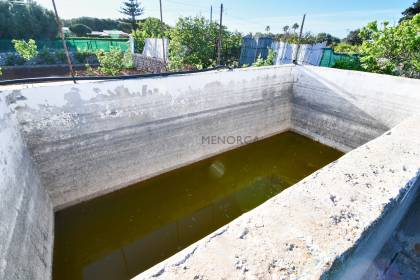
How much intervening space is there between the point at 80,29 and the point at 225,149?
23692mm

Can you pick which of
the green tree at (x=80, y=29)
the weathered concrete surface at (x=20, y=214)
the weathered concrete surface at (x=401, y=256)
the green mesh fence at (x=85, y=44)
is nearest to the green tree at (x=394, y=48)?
the weathered concrete surface at (x=401, y=256)

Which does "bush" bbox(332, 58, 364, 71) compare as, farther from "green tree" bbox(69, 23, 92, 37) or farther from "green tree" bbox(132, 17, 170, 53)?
"green tree" bbox(69, 23, 92, 37)

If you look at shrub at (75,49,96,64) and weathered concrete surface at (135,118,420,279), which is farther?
shrub at (75,49,96,64)

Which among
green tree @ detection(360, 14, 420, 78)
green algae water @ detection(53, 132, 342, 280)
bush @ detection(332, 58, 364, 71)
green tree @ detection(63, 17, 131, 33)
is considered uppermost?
green tree @ detection(63, 17, 131, 33)

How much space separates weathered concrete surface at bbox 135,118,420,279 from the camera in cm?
92

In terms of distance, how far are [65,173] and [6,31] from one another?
16.4 metres

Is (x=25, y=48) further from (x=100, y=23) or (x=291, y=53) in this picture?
(x=100, y=23)

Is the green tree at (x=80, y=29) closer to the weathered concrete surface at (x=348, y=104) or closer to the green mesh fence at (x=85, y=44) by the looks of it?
the green mesh fence at (x=85, y=44)

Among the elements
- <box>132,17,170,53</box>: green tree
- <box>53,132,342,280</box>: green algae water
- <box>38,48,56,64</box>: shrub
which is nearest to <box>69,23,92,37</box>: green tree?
<box>132,17,170,53</box>: green tree

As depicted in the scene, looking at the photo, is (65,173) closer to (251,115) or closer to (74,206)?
(74,206)

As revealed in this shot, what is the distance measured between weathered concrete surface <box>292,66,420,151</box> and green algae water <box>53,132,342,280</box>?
686mm

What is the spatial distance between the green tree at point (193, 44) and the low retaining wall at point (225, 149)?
13.7ft

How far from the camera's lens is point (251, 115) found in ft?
18.4

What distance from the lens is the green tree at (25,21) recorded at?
1382cm
